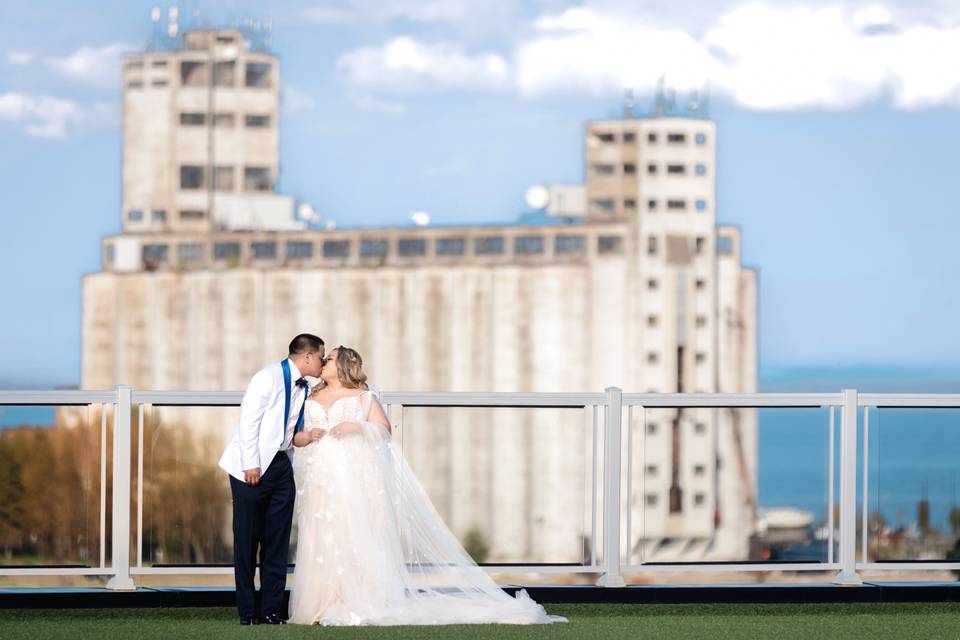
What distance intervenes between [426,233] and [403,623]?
111450mm

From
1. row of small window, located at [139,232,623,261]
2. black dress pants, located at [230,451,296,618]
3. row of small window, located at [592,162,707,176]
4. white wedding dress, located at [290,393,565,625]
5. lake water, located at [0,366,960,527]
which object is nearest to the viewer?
black dress pants, located at [230,451,296,618]

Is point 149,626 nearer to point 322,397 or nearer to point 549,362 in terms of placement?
point 322,397

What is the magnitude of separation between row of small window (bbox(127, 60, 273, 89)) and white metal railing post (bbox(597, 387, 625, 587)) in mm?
113964

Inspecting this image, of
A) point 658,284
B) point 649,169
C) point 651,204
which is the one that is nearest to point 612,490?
point 658,284

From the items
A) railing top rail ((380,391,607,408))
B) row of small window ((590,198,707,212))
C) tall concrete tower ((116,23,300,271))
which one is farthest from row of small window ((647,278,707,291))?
railing top rail ((380,391,607,408))

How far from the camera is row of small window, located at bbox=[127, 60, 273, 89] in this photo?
11938cm

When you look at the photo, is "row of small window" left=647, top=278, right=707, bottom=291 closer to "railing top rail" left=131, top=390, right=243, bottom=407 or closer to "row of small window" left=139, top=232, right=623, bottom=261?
"row of small window" left=139, top=232, right=623, bottom=261

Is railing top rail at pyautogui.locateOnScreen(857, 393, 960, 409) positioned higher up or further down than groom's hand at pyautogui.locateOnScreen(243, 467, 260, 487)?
higher up

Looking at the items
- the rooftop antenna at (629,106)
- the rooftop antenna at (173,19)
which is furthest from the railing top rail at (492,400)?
the rooftop antenna at (173,19)

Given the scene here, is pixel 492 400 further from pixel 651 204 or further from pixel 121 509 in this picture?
pixel 651 204

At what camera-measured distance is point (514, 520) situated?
845 cm

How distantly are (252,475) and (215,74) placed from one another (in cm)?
11565

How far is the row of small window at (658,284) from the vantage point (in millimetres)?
118000

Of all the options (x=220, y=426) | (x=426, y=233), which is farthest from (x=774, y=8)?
(x=220, y=426)
